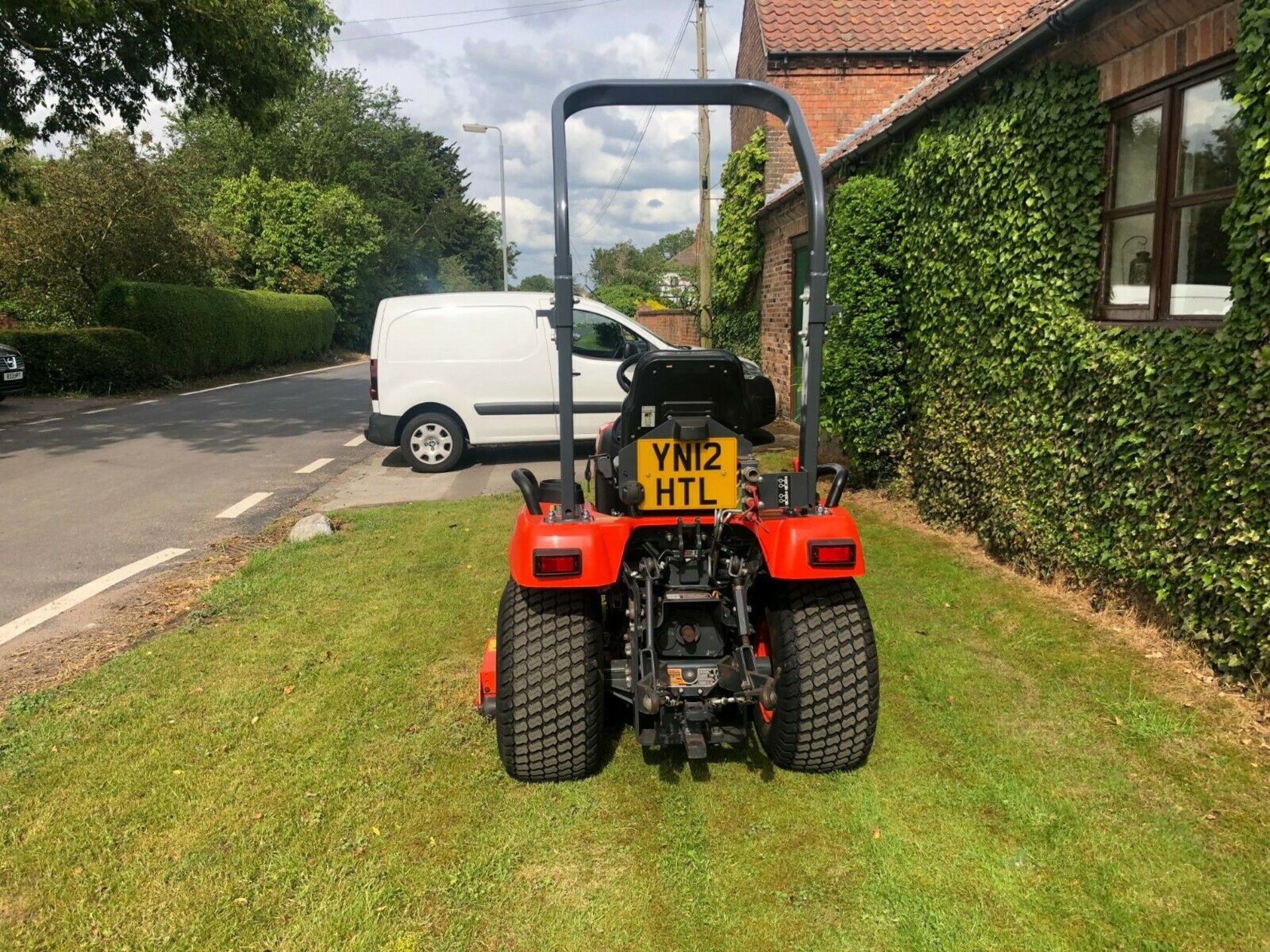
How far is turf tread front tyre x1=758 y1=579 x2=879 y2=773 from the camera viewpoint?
307 cm

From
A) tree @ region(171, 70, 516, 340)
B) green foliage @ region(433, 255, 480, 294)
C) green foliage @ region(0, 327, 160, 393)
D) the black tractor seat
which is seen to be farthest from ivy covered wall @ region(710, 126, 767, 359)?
green foliage @ region(433, 255, 480, 294)

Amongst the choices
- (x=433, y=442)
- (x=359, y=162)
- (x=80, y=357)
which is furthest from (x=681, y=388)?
(x=359, y=162)

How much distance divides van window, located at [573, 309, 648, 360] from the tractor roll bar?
6.36m

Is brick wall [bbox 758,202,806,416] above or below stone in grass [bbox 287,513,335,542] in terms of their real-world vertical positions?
above

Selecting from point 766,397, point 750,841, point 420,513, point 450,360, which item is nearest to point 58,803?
point 750,841

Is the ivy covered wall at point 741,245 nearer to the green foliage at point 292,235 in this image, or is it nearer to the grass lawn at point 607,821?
the grass lawn at point 607,821

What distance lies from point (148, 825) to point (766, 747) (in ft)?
7.20

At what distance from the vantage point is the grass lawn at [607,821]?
2516 mm

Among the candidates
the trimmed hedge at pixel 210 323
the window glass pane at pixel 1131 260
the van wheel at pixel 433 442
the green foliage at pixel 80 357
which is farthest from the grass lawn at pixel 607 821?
the trimmed hedge at pixel 210 323

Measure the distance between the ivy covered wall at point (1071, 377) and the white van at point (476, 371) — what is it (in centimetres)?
340

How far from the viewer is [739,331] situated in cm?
1403

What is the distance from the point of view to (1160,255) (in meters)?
4.48

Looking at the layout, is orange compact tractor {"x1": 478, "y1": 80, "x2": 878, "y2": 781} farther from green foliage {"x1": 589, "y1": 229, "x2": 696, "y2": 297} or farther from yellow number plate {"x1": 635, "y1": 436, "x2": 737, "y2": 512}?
green foliage {"x1": 589, "y1": 229, "x2": 696, "y2": 297}

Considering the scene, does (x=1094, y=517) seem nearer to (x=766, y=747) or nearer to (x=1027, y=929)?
(x=766, y=747)
